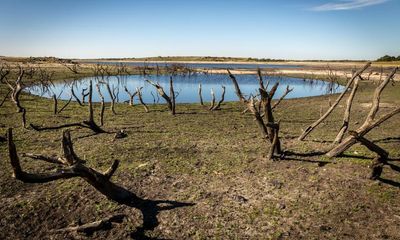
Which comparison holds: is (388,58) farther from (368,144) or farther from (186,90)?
(368,144)

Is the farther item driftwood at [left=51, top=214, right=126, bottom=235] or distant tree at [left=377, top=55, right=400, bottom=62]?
distant tree at [left=377, top=55, right=400, bottom=62]

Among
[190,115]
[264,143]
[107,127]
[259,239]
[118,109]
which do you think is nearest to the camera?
[259,239]

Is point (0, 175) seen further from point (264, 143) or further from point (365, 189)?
point (365, 189)

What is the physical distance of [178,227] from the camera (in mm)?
8445

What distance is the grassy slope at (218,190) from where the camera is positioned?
8.34m

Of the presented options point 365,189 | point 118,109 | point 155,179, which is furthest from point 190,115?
point 365,189

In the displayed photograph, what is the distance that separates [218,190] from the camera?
1040cm

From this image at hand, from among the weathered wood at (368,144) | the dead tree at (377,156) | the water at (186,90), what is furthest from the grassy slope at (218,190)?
the water at (186,90)

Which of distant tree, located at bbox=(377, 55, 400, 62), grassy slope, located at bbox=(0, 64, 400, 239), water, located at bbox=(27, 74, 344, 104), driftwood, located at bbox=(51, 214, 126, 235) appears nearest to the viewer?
driftwood, located at bbox=(51, 214, 126, 235)

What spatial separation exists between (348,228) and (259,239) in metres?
2.28

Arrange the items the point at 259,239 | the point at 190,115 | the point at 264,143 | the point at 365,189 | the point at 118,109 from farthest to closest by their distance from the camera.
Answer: the point at 118,109
the point at 190,115
the point at 264,143
the point at 365,189
the point at 259,239

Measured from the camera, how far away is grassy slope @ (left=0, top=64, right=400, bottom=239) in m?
8.34

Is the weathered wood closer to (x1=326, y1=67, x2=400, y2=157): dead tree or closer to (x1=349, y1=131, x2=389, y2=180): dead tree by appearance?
(x1=349, y1=131, x2=389, y2=180): dead tree

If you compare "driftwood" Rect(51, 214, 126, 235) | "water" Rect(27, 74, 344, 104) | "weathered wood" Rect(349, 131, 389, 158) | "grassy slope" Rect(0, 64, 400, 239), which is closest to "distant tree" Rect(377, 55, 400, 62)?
"water" Rect(27, 74, 344, 104)
